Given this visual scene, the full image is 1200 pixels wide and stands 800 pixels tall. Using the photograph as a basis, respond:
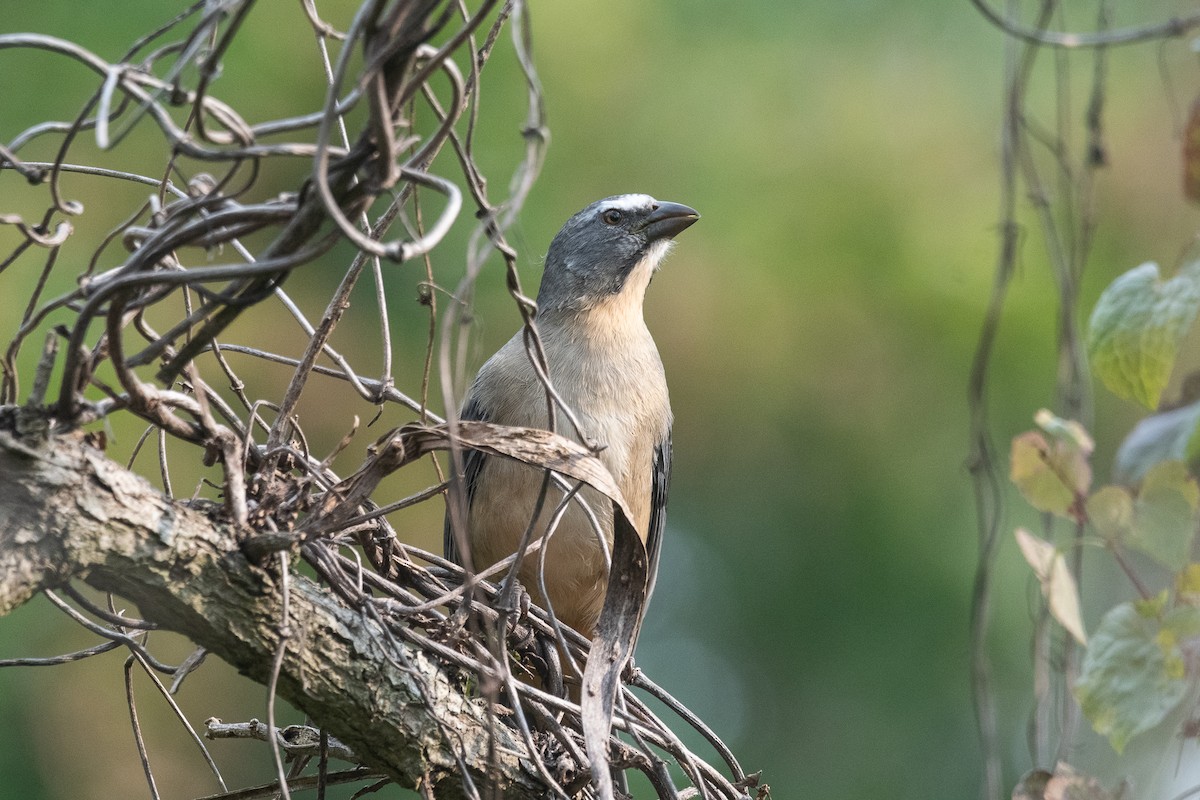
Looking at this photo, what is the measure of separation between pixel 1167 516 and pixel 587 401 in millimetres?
2148

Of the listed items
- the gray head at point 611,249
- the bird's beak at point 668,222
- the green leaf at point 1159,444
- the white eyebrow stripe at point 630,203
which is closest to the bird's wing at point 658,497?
the gray head at point 611,249

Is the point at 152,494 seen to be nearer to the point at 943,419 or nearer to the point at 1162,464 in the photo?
the point at 1162,464

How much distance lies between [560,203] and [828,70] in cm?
204

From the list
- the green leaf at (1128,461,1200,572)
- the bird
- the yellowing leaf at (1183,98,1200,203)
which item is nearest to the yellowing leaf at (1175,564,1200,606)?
the green leaf at (1128,461,1200,572)

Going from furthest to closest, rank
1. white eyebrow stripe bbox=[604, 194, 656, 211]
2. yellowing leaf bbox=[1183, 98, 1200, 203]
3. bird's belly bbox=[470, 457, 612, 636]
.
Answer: white eyebrow stripe bbox=[604, 194, 656, 211], bird's belly bbox=[470, 457, 612, 636], yellowing leaf bbox=[1183, 98, 1200, 203]

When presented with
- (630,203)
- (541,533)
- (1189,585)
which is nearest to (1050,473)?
(1189,585)

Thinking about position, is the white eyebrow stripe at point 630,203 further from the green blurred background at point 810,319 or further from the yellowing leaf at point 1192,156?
the yellowing leaf at point 1192,156

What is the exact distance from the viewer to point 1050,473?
207 cm

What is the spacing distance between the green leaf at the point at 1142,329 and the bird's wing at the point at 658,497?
7.09 ft

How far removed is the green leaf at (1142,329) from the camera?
184 cm

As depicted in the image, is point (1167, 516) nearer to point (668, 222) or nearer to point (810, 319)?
point (668, 222)

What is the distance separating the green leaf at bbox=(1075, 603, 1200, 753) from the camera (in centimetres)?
181

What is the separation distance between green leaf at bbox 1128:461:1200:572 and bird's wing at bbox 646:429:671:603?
2207 millimetres

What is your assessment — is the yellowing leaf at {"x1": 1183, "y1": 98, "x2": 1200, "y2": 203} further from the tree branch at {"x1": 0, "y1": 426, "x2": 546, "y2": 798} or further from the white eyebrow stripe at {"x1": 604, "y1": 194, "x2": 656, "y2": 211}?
the white eyebrow stripe at {"x1": 604, "y1": 194, "x2": 656, "y2": 211}
